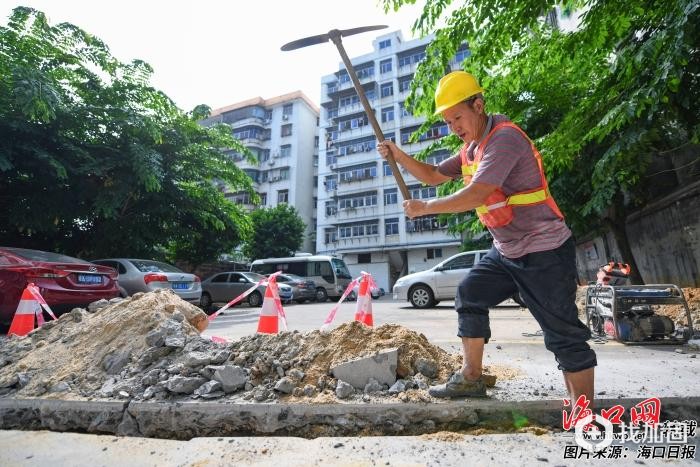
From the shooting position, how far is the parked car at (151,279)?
8109 mm

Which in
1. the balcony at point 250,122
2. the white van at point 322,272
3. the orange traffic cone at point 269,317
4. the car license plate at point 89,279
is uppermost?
the balcony at point 250,122

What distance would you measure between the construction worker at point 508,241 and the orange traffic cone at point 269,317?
8.09 feet

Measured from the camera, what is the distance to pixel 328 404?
2062 mm

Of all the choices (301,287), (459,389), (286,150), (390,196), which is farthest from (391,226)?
(459,389)

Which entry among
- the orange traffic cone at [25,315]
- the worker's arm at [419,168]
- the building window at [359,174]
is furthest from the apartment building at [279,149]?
the worker's arm at [419,168]

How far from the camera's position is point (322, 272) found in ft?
62.5

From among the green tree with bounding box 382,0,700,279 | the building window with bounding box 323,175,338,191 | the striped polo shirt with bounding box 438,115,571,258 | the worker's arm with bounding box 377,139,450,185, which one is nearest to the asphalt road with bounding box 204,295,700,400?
the striped polo shirt with bounding box 438,115,571,258

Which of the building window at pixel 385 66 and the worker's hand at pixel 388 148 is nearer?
the worker's hand at pixel 388 148

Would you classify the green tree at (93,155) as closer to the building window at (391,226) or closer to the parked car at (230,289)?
the parked car at (230,289)

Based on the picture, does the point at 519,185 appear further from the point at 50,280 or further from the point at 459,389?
the point at 50,280

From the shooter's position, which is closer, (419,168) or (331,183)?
(419,168)

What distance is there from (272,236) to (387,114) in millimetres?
17139

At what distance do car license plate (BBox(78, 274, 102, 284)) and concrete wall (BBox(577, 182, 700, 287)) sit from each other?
437 inches

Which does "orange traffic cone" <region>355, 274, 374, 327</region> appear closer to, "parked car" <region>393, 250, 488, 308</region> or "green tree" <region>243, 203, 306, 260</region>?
"parked car" <region>393, 250, 488, 308</region>
